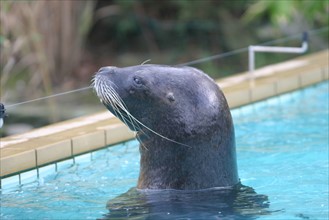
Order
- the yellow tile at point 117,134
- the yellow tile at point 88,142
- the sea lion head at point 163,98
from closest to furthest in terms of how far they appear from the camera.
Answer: the sea lion head at point 163,98 → the yellow tile at point 88,142 → the yellow tile at point 117,134

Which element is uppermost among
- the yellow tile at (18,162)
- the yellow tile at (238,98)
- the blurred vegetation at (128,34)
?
the blurred vegetation at (128,34)

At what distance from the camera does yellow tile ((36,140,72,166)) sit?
23.3 feet

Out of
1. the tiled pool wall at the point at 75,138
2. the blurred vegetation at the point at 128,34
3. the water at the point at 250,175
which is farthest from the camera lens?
the blurred vegetation at the point at 128,34

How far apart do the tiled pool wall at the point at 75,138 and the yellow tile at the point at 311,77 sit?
0.02m

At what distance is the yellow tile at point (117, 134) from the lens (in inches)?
309

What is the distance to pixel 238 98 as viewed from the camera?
921 centimetres

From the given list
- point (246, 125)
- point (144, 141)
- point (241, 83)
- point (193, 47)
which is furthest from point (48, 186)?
Result: point (193, 47)

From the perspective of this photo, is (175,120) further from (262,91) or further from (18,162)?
(262,91)

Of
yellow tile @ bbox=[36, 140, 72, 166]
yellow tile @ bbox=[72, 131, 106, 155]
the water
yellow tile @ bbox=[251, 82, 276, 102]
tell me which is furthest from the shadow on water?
yellow tile @ bbox=[251, 82, 276, 102]

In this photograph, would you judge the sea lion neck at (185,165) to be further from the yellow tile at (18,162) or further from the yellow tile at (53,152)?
the yellow tile at (53,152)

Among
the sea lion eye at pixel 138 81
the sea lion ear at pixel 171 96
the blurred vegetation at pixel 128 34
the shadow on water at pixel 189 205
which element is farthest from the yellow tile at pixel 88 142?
the blurred vegetation at pixel 128 34

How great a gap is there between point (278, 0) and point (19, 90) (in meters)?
4.37

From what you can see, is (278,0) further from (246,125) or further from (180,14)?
(180,14)

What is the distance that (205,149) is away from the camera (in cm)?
564
